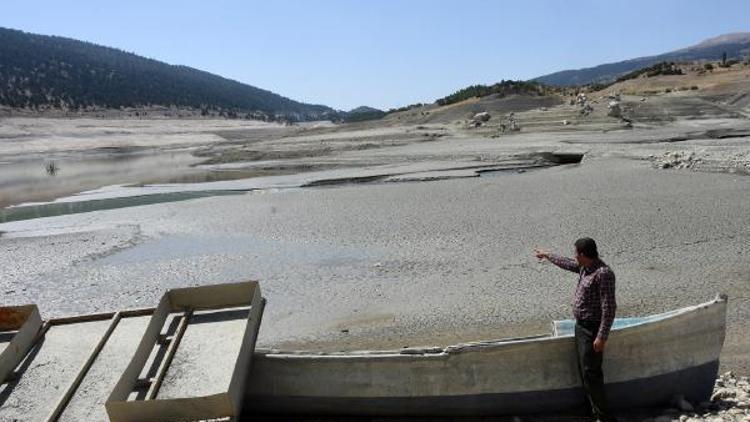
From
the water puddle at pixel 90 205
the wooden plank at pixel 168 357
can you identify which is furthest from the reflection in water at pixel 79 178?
the wooden plank at pixel 168 357

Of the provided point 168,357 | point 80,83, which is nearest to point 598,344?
point 168,357

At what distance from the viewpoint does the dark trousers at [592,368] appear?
16.6 feet

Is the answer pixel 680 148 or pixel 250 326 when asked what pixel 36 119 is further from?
pixel 250 326

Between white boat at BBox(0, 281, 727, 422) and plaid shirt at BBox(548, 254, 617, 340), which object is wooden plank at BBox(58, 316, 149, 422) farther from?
plaid shirt at BBox(548, 254, 617, 340)

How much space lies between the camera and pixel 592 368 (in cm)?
511

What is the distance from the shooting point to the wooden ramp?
488cm

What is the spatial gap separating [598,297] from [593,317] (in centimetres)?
17

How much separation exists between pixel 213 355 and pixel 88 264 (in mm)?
7162

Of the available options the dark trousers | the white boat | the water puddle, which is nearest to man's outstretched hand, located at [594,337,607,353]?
the dark trousers

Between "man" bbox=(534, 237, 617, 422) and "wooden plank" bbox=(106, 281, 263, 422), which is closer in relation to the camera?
"wooden plank" bbox=(106, 281, 263, 422)

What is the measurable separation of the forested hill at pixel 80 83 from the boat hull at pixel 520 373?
8324 cm

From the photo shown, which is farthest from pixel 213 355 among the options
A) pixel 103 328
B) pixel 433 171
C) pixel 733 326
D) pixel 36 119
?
pixel 36 119

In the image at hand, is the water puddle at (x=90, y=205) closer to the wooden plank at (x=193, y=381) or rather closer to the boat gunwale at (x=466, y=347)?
the wooden plank at (x=193, y=381)

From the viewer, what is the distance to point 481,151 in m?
26.5
